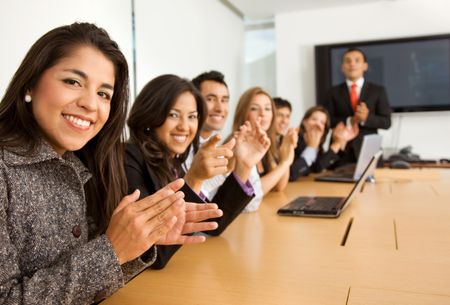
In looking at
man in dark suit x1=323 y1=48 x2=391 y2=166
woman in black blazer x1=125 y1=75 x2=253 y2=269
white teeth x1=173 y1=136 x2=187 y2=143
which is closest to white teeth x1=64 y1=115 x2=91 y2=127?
woman in black blazer x1=125 y1=75 x2=253 y2=269

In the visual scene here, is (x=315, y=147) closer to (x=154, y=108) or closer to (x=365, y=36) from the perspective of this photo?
(x=154, y=108)

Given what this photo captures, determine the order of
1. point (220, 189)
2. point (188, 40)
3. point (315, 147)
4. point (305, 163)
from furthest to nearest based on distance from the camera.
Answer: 1. point (188, 40)
2. point (315, 147)
3. point (305, 163)
4. point (220, 189)

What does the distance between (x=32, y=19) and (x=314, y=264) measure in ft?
6.88

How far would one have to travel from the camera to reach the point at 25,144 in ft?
3.00

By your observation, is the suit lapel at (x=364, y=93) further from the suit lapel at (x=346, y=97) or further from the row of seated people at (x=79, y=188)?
the row of seated people at (x=79, y=188)

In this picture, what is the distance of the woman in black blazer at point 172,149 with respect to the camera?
1418 millimetres

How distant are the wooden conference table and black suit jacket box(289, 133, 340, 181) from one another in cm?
114

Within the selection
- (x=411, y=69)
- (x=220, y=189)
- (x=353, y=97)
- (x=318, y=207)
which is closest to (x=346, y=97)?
(x=353, y=97)

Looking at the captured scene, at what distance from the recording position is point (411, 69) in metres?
5.11

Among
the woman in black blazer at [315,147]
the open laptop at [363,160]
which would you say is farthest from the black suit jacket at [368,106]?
the open laptop at [363,160]

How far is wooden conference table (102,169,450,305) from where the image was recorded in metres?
0.92

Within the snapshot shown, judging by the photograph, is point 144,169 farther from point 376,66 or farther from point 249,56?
point 249,56

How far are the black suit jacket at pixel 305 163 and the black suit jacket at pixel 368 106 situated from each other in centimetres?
64

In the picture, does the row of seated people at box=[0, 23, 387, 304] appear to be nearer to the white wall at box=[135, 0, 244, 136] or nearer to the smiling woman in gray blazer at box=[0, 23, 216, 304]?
the smiling woman in gray blazer at box=[0, 23, 216, 304]
